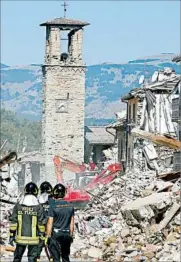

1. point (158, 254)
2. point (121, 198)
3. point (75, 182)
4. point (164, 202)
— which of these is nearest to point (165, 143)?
point (121, 198)

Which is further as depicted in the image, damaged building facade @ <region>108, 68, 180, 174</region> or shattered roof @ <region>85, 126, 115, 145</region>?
shattered roof @ <region>85, 126, 115, 145</region>

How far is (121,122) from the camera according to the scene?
66.3 meters

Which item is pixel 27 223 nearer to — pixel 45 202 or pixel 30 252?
pixel 30 252

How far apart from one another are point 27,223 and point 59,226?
0.89 m

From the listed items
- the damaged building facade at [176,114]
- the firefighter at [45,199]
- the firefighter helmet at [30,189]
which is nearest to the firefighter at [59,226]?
the firefighter at [45,199]

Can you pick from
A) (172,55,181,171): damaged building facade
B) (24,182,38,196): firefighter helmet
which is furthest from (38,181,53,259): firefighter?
(172,55,181,171): damaged building facade

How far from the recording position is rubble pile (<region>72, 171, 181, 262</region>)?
24145mm

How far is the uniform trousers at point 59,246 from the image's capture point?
18.7 meters

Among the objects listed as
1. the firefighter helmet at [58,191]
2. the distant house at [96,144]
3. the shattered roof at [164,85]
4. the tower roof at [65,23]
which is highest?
the tower roof at [65,23]

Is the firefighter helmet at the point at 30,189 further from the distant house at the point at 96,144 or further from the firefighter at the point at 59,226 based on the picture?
the distant house at the point at 96,144

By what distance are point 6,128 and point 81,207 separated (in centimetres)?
14834

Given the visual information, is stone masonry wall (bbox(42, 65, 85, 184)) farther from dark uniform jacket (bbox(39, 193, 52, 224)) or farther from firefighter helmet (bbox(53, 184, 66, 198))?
firefighter helmet (bbox(53, 184, 66, 198))

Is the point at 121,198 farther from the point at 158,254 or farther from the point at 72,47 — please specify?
the point at 72,47

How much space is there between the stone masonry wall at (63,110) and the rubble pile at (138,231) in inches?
1746
